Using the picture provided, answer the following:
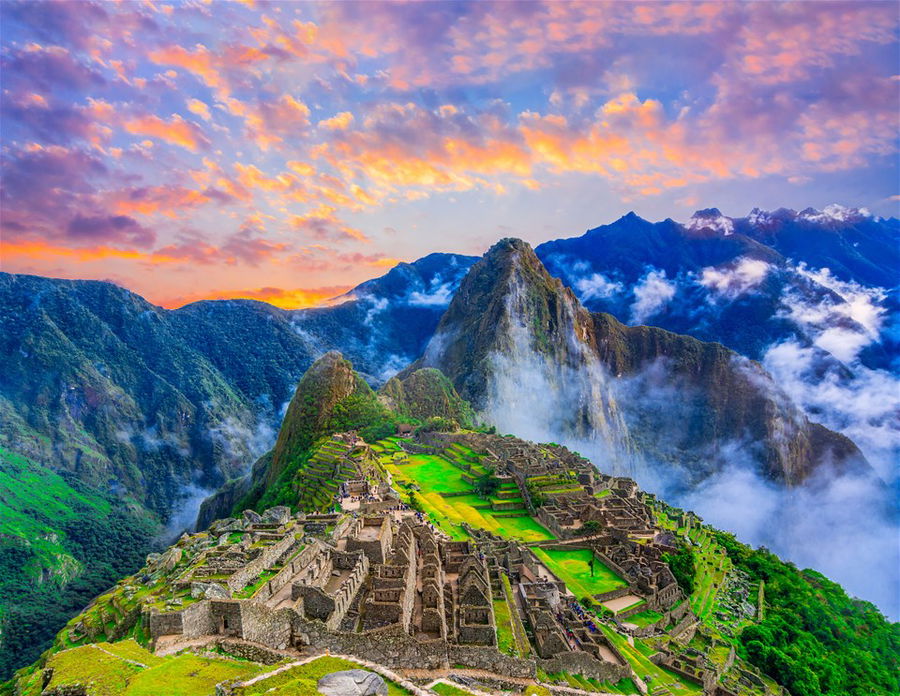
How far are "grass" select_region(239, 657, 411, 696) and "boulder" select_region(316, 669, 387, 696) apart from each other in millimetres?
277

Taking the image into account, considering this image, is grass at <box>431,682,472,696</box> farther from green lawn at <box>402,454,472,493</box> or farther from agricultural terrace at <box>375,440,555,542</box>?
green lawn at <box>402,454,472,493</box>

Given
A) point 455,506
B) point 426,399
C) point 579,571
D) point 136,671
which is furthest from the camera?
point 426,399

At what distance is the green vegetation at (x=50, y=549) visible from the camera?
7231cm

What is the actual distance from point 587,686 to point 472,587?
20.6 ft

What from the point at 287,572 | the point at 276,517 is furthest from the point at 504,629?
the point at 276,517

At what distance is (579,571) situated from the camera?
44469 mm

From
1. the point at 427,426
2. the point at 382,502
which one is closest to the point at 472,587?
the point at 382,502

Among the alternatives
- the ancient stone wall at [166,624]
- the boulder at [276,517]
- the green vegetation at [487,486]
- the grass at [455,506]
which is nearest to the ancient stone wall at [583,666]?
the ancient stone wall at [166,624]

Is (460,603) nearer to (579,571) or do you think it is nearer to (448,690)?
(448,690)

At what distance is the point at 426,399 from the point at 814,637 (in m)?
93.2

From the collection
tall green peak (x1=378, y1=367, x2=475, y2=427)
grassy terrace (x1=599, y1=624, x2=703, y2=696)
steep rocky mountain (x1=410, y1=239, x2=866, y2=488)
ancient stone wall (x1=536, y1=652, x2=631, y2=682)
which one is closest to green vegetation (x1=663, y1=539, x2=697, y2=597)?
grassy terrace (x1=599, y1=624, x2=703, y2=696)

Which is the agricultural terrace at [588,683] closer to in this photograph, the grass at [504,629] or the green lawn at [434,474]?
the grass at [504,629]

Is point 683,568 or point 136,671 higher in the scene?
point 136,671

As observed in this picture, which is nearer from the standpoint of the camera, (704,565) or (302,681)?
(302,681)
